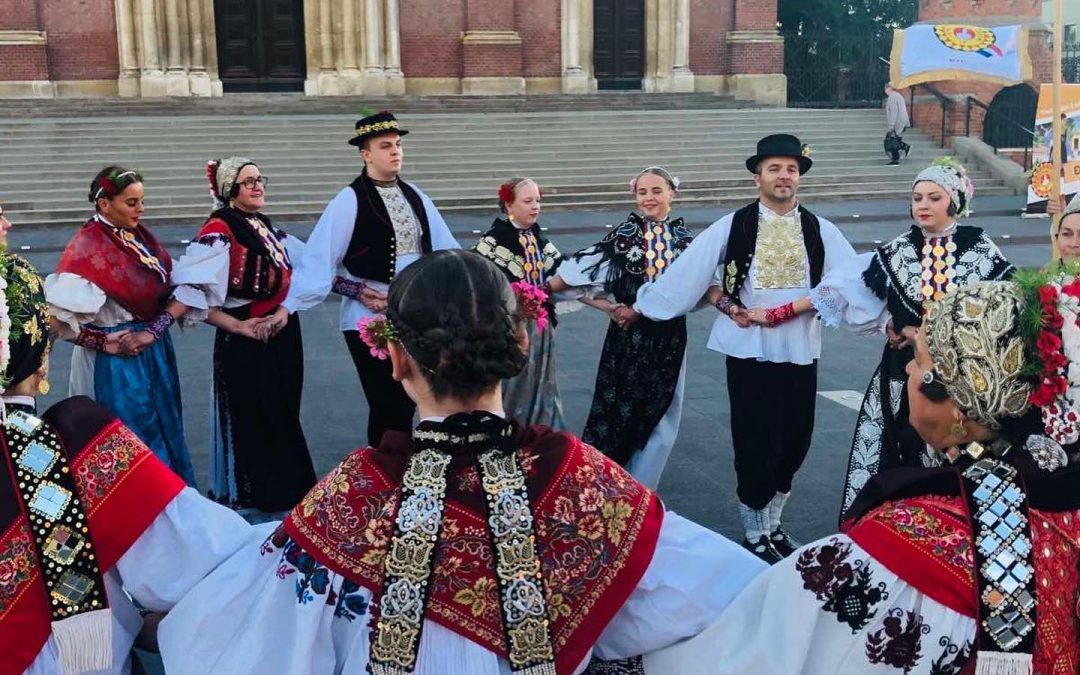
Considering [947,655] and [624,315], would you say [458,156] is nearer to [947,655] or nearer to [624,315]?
[624,315]

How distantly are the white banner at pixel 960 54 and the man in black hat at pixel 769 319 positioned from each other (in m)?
16.1

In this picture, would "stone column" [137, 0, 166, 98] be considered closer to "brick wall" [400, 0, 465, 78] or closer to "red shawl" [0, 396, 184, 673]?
"brick wall" [400, 0, 465, 78]

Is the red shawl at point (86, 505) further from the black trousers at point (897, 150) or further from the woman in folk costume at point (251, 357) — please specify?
the black trousers at point (897, 150)

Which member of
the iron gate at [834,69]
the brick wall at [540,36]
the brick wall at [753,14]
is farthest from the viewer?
the iron gate at [834,69]

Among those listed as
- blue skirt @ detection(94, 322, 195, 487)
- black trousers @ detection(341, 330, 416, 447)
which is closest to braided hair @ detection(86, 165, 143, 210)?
blue skirt @ detection(94, 322, 195, 487)

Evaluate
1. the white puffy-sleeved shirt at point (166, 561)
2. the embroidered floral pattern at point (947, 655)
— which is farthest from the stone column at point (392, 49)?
the embroidered floral pattern at point (947, 655)

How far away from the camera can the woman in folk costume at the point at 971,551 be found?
2.06 m

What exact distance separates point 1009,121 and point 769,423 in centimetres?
2181

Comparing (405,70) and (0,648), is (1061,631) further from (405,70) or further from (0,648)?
(405,70)

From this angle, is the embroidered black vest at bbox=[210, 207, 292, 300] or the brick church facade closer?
the embroidered black vest at bbox=[210, 207, 292, 300]

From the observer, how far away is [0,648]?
2383mm

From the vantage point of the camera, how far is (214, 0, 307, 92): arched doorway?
2417cm

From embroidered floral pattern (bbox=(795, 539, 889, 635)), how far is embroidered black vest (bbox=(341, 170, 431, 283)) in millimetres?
3877

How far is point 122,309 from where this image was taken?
5.17 metres
